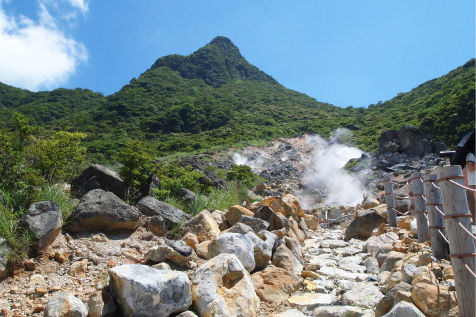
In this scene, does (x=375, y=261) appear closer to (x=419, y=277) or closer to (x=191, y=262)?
(x=419, y=277)

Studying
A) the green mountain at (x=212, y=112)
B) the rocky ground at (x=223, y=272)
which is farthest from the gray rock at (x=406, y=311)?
the green mountain at (x=212, y=112)

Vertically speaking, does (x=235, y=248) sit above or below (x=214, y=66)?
below

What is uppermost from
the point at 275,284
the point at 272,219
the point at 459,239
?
the point at 272,219

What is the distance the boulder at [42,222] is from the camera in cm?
407

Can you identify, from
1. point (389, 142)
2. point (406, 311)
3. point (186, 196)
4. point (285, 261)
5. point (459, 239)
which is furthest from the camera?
point (389, 142)

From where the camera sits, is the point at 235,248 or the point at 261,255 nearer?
the point at 235,248

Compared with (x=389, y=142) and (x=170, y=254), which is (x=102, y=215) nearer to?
(x=170, y=254)

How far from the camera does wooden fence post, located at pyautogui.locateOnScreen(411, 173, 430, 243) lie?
18.0 ft

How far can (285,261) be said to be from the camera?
5422 mm

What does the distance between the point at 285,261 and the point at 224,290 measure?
1920 millimetres

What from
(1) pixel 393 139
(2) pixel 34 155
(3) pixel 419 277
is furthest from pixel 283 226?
(1) pixel 393 139

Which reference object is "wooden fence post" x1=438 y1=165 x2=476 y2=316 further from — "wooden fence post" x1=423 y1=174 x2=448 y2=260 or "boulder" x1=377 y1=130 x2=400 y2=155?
"boulder" x1=377 y1=130 x2=400 y2=155

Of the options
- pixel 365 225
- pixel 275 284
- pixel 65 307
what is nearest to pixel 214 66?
pixel 365 225

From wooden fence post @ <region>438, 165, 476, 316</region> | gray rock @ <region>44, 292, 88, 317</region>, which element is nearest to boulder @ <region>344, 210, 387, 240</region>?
wooden fence post @ <region>438, 165, 476, 316</region>
